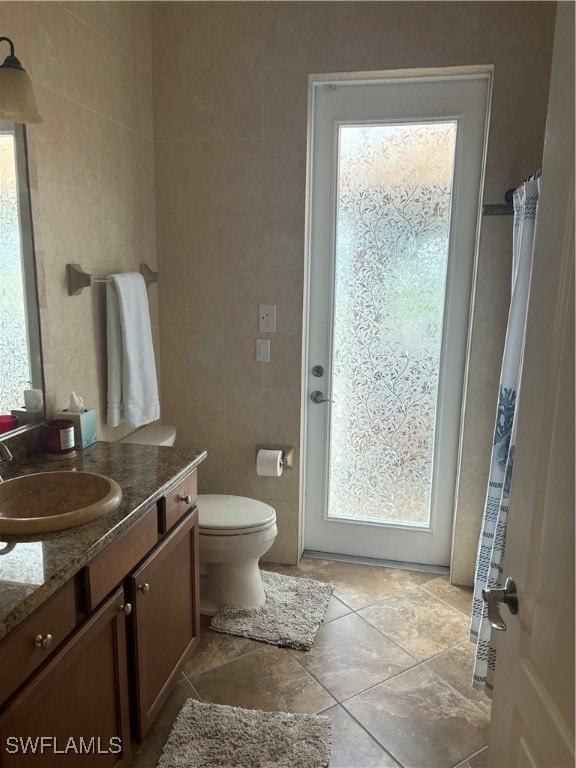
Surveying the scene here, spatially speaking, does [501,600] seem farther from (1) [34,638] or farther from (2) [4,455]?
(2) [4,455]

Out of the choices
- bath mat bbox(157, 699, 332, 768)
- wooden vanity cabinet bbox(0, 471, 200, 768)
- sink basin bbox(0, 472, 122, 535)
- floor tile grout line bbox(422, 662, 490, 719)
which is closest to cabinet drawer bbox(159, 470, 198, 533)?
wooden vanity cabinet bbox(0, 471, 200, 768)

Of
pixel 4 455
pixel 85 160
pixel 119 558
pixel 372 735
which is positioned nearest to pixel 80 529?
pixel 119 558

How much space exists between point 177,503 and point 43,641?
2.31ft

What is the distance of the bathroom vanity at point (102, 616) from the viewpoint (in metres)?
1.10

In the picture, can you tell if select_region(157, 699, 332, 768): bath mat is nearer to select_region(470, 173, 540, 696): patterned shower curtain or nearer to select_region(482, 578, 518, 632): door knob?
select_region(470, 173, 540, 696): patterned shower curtain

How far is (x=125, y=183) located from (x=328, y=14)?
1.15 metres

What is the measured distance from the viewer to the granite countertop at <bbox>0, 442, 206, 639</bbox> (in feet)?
3.60

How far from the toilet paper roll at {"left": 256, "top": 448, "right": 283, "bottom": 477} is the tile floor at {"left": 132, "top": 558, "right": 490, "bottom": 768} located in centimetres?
65

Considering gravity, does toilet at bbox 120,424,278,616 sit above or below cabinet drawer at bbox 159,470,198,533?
below

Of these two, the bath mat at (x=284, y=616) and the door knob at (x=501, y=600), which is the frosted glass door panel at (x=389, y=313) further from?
the door knob at (x=501, y=600)

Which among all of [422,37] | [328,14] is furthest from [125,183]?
[422,37]

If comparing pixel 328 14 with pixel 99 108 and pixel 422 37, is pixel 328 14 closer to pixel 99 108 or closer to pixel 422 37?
pixel 422 37

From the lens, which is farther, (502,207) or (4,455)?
(502,207)

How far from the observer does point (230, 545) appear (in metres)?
2.30
